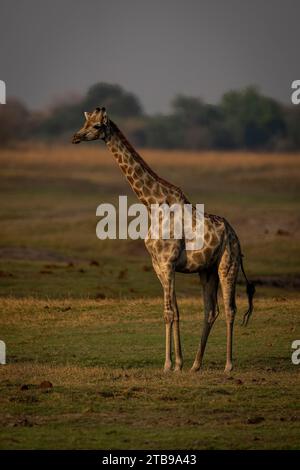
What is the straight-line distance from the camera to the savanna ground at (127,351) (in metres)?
11.1

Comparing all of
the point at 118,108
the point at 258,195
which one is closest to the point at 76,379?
the point at 258,195

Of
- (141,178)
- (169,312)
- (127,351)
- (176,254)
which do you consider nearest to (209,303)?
(169,312)

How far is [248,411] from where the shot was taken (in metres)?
11.9

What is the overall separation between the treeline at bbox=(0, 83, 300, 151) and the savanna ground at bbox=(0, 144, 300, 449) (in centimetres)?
2443

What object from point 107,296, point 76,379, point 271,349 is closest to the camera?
point 76,379

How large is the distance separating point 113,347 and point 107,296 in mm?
7453

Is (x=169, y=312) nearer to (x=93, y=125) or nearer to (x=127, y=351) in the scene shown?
(x=127, y=351)

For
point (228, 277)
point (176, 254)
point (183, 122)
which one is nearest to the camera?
point (176, 254)

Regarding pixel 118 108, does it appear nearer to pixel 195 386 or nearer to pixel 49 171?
pixel 49 171

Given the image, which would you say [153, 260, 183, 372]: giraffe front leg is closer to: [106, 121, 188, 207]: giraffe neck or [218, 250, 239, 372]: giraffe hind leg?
[218, 250, 239, 372]: giraffe hind leg

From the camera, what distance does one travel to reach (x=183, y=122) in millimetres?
75375

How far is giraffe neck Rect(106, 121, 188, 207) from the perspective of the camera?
569 inches

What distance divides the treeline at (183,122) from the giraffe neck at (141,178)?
137ft

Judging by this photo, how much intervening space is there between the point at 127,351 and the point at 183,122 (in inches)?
2367
